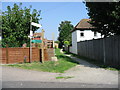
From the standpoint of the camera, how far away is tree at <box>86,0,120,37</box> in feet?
38.0

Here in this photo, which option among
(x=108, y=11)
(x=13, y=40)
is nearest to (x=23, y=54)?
(x=13, y=40)

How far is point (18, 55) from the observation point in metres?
15.5

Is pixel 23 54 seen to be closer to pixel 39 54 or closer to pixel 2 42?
pixel 39 54

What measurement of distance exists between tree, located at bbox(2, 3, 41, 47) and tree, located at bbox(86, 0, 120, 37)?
7018mm

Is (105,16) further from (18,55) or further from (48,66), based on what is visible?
(18,55)

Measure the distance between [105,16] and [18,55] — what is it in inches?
289

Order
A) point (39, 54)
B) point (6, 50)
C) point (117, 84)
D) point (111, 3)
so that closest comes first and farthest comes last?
point (117, 84) → point (111, 3) → point (6, 50) → point (39, 54)

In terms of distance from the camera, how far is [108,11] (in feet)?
39.2

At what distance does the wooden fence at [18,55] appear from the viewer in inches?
596

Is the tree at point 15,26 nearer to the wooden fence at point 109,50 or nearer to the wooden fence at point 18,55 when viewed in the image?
the wooden fence at point 18,55

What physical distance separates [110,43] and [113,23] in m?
2.12

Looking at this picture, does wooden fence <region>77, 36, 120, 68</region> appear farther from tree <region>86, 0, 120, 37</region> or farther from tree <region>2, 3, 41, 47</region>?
tree <region>2, 3, 41, 47</region>

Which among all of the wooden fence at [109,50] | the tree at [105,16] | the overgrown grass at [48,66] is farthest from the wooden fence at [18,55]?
the tree at [105,16]

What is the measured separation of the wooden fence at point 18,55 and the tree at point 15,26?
2.37 m
